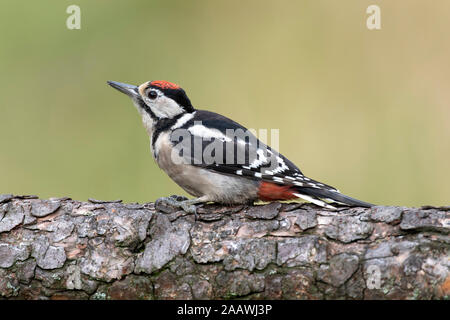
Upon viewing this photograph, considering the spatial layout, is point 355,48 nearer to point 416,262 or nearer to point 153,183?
point 153,183

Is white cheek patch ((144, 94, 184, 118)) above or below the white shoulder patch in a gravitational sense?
above

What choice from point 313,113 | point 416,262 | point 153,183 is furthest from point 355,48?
point 416,262

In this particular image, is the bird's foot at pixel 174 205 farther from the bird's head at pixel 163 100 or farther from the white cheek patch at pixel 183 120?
the bird's head at pixel 163 100

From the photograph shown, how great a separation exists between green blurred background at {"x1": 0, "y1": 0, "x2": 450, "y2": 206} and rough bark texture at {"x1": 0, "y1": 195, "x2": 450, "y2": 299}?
2.13 meters

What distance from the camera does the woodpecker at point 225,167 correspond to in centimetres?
349

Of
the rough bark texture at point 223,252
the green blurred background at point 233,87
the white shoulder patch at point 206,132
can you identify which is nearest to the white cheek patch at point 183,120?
the white shoulder patch at point 206,132

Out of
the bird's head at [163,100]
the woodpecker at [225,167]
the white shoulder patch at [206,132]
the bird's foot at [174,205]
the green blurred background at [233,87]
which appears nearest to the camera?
the bird's foot at [174,205]

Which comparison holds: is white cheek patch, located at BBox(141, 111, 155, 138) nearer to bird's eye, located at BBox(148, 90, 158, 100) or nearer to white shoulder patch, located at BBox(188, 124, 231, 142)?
bird's eye, located at BBox(148, 90, 158, 100)

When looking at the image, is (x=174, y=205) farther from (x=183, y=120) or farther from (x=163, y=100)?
(x=163, y=100)

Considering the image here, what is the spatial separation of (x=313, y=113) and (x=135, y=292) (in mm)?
3486

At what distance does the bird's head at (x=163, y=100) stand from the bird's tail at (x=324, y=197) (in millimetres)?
1098

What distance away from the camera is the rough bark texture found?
2.71 metres

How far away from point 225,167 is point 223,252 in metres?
0.82

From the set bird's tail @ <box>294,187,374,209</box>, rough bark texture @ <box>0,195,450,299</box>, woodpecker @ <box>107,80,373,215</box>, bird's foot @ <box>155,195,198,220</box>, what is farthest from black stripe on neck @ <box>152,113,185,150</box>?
bird's tail @ <box>294,187,374,209</box>
